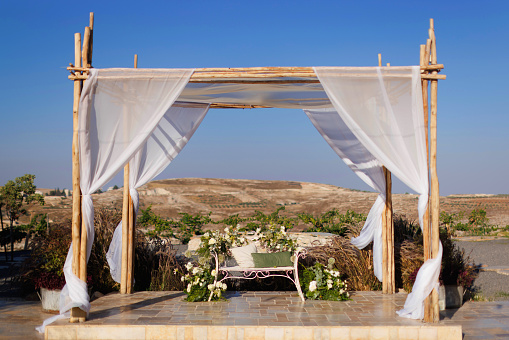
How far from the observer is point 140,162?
6613mm

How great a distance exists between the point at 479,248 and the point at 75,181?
10.4m

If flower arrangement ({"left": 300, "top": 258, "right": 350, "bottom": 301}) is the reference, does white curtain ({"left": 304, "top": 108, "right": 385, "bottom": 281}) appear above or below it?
above

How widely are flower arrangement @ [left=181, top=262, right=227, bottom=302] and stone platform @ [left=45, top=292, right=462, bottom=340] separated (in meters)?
0.14

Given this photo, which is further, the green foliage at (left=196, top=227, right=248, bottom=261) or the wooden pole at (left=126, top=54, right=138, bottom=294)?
the wooden pole at (left=126, top=54, right=138, bottom=294)

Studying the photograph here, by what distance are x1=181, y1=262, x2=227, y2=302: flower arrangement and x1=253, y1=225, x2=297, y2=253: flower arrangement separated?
35.1 inches

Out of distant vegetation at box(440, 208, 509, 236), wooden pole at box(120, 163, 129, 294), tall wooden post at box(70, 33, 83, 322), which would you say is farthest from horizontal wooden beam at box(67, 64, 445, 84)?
distant vegetation at box(440, 208, 509, 236)

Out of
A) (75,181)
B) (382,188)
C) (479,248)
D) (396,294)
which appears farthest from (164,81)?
(479,248)

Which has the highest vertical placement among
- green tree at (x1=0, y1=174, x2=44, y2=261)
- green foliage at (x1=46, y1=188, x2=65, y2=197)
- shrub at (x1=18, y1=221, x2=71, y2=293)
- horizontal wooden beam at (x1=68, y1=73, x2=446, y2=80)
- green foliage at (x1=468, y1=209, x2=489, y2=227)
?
horizontal wooden beam at (x1=68, y1=73, x2=446, y2=80)

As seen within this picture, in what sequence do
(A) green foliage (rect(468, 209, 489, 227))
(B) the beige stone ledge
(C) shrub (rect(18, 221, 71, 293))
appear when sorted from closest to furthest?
(B) the beige stone ledge, (C) shrub (rect(18, 221, 71, 293)), (A) green foliage (rect(468, 209, 489, 227))

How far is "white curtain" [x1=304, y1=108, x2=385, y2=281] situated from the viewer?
661 cm

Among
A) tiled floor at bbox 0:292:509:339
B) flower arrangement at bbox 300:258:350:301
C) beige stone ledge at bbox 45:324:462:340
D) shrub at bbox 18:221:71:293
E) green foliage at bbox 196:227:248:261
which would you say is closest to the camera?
beige stone ledge at bbox 45:324:462:340

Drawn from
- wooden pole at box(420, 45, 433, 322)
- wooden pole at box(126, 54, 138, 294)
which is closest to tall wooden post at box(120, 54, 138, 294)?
wooden pole at box(126, 54, 138, 294)

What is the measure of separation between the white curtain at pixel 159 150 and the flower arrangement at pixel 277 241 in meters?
1.65

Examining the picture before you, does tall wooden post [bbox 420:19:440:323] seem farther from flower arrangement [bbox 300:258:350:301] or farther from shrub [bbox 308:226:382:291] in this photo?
shrub [bbox 308:226:382:291]
